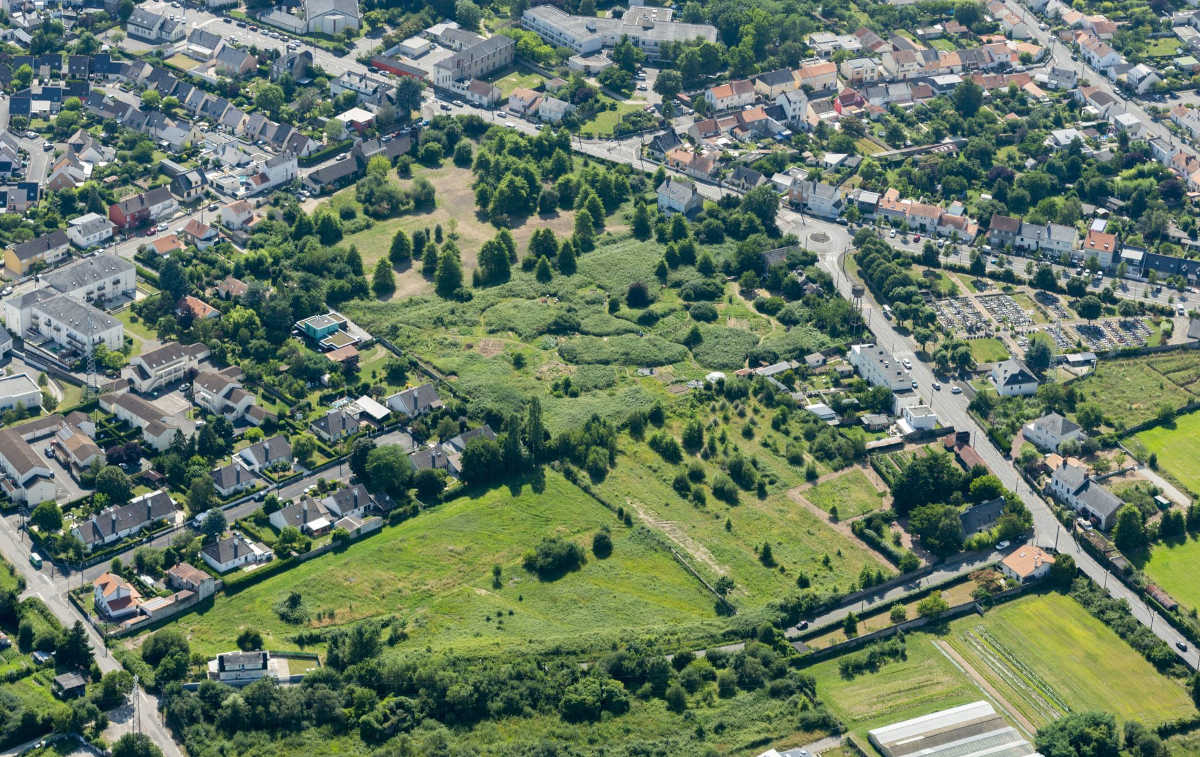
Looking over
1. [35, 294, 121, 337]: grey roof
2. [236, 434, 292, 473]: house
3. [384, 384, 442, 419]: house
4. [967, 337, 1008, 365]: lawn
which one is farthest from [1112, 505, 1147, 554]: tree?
[35, 294, 121, 337]: grey roof

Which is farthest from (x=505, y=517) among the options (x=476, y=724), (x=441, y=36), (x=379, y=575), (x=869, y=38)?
(x=869, y=38)

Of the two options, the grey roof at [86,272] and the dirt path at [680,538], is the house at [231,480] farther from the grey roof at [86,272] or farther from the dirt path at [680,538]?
the grey roof at [86,272]

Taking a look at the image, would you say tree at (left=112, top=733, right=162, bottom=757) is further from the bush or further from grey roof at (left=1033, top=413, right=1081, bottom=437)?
grey roof at (left=1033, top=413, right=1081, bottom=437)

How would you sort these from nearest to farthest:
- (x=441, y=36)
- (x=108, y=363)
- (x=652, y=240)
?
1. (x=108, y=363)
2. (x=652, y=240)
3. (x=441, y=36)

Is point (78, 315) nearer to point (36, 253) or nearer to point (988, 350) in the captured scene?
point (36, 253)

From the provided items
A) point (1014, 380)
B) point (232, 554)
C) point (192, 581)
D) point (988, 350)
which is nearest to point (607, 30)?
point (988, 350)

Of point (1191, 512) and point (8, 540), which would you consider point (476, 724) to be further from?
Result: point (1191, 512)
